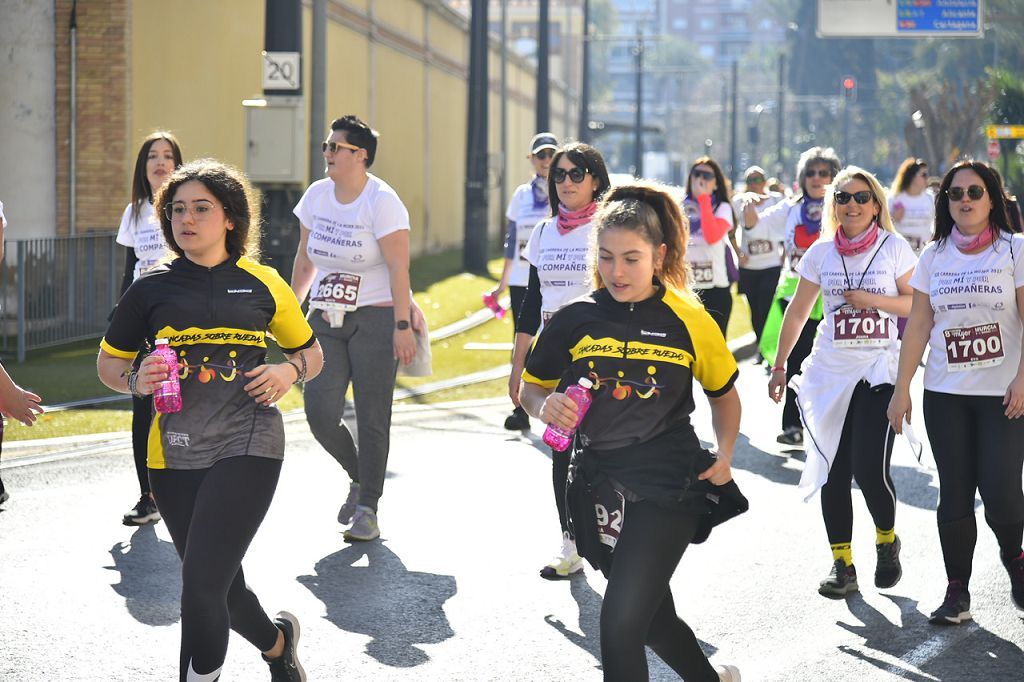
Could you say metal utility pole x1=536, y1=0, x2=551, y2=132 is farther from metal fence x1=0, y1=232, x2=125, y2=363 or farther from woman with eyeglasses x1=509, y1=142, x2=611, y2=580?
woman with eyeglasses x1=509, y1=142, x2=611, y2=580

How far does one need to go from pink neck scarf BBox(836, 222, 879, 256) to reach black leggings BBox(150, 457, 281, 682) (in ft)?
10.3

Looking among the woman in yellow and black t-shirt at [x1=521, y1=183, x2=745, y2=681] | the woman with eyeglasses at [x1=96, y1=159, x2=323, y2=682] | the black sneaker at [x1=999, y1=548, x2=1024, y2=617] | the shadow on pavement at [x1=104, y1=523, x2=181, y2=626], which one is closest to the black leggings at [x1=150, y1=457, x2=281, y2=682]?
the woman with eyeglasses at [x1=96, y1=159, x2=323, y2=682]

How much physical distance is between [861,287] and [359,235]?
2.35m

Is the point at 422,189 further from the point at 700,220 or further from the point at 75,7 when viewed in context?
the point at 700,220

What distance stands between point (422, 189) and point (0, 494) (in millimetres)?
28027

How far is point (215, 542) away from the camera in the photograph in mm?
4719

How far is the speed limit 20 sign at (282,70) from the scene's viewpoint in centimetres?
1423

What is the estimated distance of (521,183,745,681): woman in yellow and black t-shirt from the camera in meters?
4.61

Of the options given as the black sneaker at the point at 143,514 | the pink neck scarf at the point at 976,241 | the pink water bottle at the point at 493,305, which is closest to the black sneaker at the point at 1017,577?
the pink neck scarf at the point at 976,241

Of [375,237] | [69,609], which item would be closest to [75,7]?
[375,237]

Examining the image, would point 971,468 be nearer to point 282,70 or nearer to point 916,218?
point 282,70

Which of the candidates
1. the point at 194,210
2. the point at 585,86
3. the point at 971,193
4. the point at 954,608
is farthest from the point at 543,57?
the point at 194,210

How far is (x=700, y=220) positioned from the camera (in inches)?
468

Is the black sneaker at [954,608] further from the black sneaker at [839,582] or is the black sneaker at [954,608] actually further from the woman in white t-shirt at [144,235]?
the woman in white t-shirt at [144,235]
